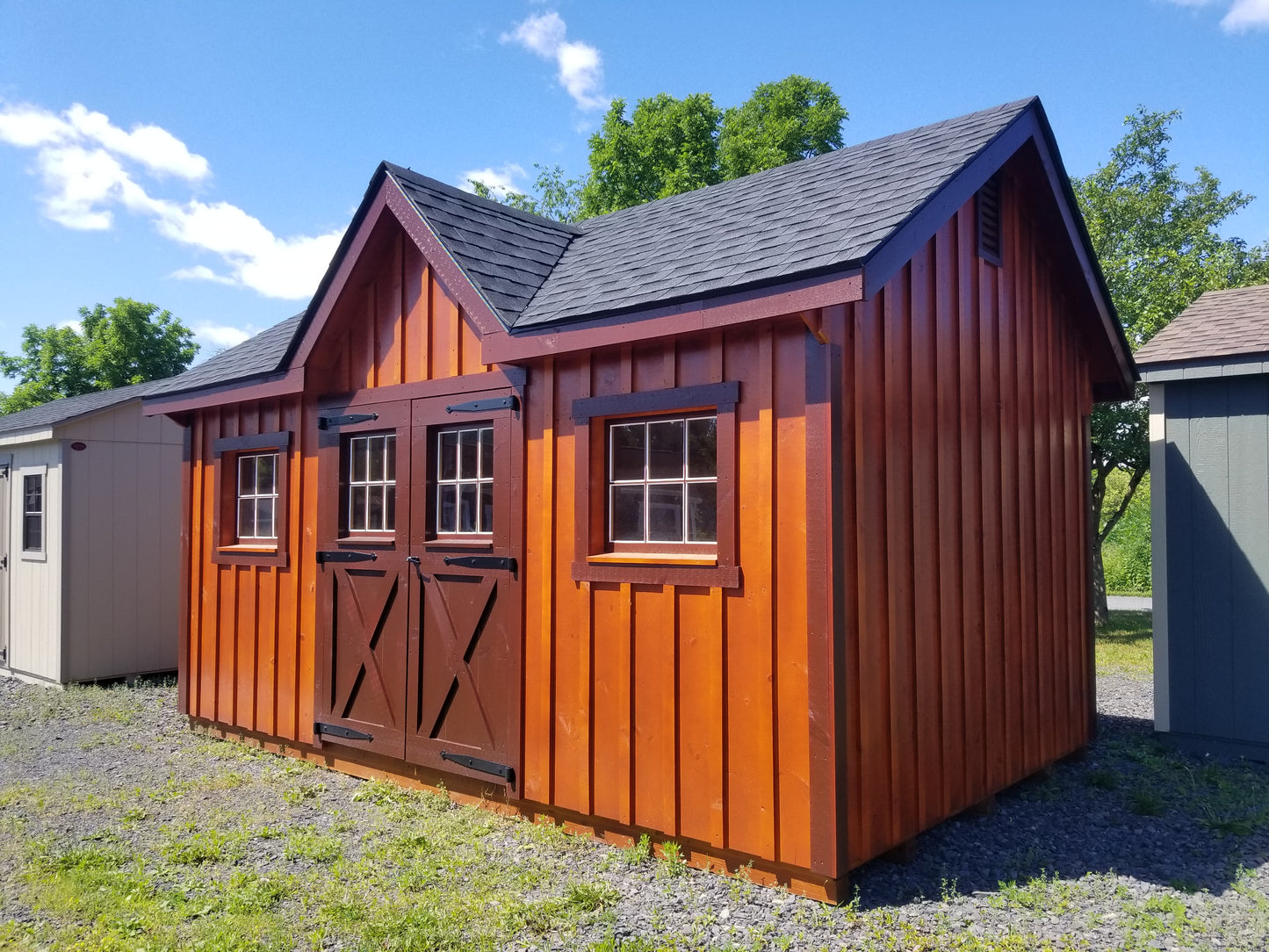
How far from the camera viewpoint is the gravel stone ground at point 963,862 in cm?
417

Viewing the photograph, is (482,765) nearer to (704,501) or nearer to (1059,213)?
(704,501)

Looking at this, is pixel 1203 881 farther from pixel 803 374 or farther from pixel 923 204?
pixel 923 204

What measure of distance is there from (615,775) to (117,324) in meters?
32.4

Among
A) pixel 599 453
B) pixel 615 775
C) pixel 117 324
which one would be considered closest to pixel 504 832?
pixel 615 775

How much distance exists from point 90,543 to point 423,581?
644cm

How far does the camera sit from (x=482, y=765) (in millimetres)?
5980

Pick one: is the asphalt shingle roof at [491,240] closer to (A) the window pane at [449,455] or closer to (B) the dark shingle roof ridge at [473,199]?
(B) the dark shingle roof ridge at [473,199]

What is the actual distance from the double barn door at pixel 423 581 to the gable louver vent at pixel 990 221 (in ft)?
10.4

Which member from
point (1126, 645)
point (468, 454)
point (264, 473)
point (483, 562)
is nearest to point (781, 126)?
point (1126, 645)

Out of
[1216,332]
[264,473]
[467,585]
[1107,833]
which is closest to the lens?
[1107,833]

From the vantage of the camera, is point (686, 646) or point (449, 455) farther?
point (449, 455)

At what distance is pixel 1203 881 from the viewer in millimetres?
4883

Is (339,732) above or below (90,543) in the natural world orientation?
below

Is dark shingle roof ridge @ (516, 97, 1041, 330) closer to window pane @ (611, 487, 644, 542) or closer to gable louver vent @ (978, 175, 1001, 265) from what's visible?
gable louver vent @ (978, 175, 1001, 265)
